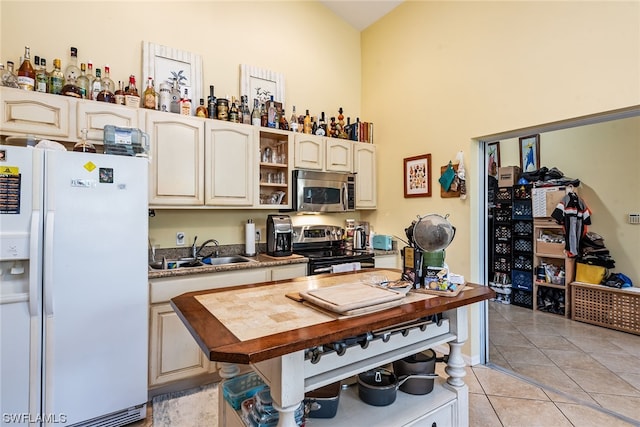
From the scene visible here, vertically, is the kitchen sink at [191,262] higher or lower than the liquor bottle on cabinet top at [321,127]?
lower

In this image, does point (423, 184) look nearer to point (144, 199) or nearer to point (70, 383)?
point (144, 199)

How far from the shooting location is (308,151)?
325 centimetres

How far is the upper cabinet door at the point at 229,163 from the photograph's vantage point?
106 inches

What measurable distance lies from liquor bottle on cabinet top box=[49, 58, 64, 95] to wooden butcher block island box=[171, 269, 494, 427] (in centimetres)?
193

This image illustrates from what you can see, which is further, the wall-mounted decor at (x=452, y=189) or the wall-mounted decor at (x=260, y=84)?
the wall-mounted decor at (x=260, y=84)

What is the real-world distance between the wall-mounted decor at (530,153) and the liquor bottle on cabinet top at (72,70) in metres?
5.38

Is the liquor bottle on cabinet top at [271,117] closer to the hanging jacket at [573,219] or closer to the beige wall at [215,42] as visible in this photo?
the beige wall at [215,42]

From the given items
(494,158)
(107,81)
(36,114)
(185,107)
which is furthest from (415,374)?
(494,158)

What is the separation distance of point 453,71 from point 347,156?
1.31 metres

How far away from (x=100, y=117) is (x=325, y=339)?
230cm

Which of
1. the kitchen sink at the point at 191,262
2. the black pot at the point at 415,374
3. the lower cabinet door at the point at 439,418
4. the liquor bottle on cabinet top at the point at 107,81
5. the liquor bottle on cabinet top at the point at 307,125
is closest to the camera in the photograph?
the lower cabinet door at the point at 439,418

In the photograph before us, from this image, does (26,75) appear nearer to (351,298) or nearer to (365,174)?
(351,298)

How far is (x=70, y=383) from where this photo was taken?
1.79 meters

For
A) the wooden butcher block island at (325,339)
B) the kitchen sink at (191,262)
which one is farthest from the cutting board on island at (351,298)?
the kitchen sink at (191,262)
